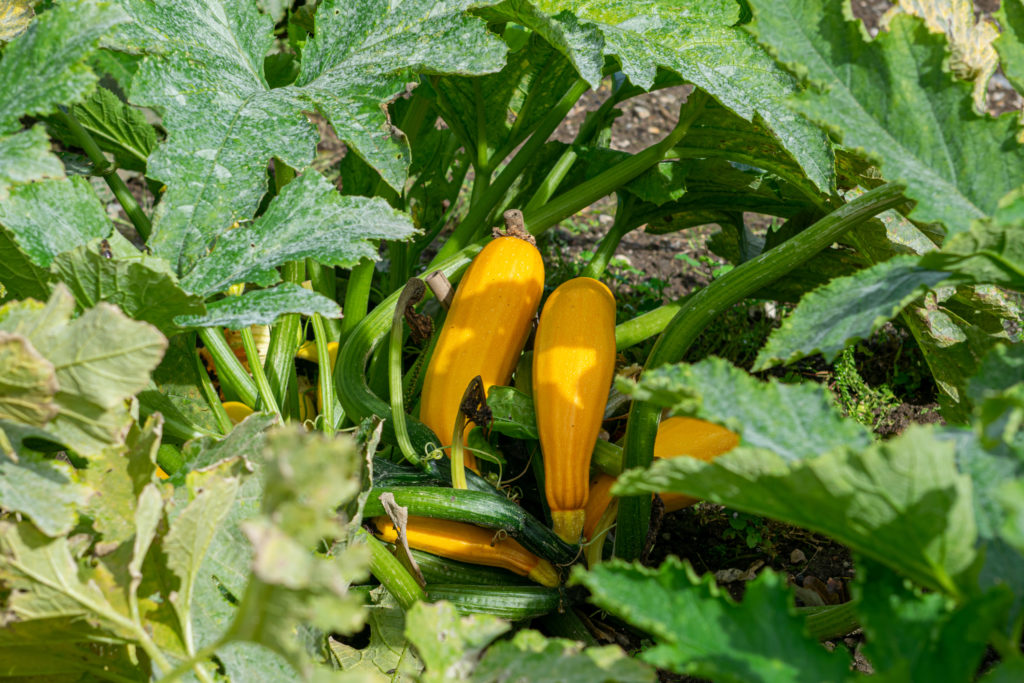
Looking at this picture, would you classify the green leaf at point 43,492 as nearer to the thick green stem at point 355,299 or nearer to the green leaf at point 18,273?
the green leaf at point 18,273

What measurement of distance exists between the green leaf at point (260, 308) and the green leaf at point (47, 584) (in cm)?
33

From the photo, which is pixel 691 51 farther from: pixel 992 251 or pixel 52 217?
pixel 52 217

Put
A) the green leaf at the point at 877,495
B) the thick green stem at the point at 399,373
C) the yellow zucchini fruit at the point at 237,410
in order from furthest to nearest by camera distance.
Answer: the yellow zucchini fruit at the point at 237,410, the thick green stem at the point at 399,373, the green leaf at the point at 877,495

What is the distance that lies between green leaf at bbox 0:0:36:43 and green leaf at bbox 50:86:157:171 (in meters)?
0.30

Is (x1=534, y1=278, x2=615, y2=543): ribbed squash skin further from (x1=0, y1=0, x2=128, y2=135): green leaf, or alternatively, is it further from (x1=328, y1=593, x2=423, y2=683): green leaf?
(x1=0, y1=0, x2=128, y2=135): green leaf

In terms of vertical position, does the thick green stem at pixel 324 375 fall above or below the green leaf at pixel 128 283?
below

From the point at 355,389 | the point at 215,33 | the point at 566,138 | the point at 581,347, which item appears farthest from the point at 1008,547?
the point at 566,138

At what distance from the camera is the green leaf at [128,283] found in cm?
113

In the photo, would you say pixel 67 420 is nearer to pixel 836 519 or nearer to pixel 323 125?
pixel 836 519

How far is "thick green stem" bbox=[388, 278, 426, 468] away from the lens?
155 centimetres

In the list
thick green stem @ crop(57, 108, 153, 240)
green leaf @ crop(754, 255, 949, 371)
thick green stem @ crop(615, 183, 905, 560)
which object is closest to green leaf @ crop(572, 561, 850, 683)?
green leaf @ crop(754, 255, 949, 371)

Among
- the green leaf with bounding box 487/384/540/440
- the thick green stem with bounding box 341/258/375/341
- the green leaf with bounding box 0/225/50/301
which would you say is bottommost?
the green leaf with bounding box 487/384/540/440

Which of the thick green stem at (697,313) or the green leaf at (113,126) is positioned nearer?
the thick green stem at (697,313)

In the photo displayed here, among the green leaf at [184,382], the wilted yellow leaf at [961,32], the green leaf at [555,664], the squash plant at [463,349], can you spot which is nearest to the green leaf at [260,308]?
the squash plant at [463,349]
